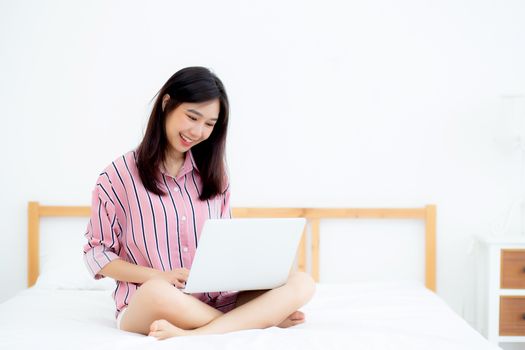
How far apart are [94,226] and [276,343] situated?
58 centimetres

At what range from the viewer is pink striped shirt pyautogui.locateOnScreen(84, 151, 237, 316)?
5.29ft

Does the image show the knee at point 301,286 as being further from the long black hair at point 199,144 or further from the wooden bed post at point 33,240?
the wooden bed post at point 33,240

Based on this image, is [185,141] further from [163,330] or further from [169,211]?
[163,330]

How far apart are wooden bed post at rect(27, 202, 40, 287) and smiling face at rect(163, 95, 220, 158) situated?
1.19 metres

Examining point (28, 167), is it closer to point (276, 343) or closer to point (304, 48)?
point (304, 48)

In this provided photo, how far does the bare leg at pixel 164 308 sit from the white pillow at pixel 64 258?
889 millimetres

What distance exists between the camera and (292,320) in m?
1.62

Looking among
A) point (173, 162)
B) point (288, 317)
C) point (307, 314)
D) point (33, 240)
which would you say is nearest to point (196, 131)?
point (173, 162)

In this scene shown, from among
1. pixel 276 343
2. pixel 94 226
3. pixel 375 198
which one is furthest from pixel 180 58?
pixel 276 343

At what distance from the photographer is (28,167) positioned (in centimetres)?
264

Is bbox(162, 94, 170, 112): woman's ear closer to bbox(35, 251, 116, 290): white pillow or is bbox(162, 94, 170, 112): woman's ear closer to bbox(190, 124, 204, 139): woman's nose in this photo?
bbox(190, 124, 204, 139): woman's nose

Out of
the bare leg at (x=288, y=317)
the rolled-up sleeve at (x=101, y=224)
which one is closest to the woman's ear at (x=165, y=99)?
the rolled-up sleeve at (x=101, y=224)

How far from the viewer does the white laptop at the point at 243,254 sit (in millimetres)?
1357

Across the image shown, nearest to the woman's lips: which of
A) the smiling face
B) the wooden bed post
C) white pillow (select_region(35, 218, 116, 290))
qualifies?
the smiling face
